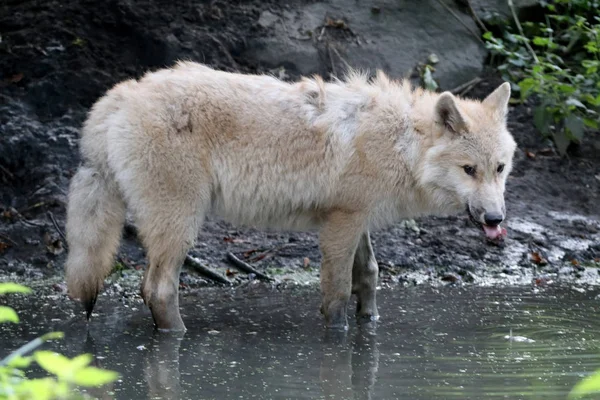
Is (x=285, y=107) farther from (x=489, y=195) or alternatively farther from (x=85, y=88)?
(x=85, y=88)

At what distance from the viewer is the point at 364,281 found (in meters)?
7.47

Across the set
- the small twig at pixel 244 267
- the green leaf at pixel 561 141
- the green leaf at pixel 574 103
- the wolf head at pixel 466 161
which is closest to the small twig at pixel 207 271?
the small twig at pixel 244 267

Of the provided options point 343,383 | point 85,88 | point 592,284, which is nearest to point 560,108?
point 592,284

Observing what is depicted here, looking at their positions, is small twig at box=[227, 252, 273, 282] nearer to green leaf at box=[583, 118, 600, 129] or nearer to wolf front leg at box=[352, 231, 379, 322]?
wolf front leg at box=[352, 231, 379, 322]

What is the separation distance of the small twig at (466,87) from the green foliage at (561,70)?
0.44 metres

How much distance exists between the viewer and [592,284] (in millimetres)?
8680

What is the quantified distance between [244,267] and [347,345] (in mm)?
2478

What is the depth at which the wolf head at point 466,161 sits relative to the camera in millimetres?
6910

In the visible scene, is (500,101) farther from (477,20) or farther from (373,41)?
(477,20)

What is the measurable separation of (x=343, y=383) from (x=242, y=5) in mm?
7066

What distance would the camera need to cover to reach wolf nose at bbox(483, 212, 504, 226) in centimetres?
677

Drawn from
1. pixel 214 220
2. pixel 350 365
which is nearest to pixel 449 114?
pixel 350 365

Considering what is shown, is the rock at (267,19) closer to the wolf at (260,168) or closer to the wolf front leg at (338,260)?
the wolf at (260,168)

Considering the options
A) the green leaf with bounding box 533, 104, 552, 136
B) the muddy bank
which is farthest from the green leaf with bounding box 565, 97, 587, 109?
the muddy bank
